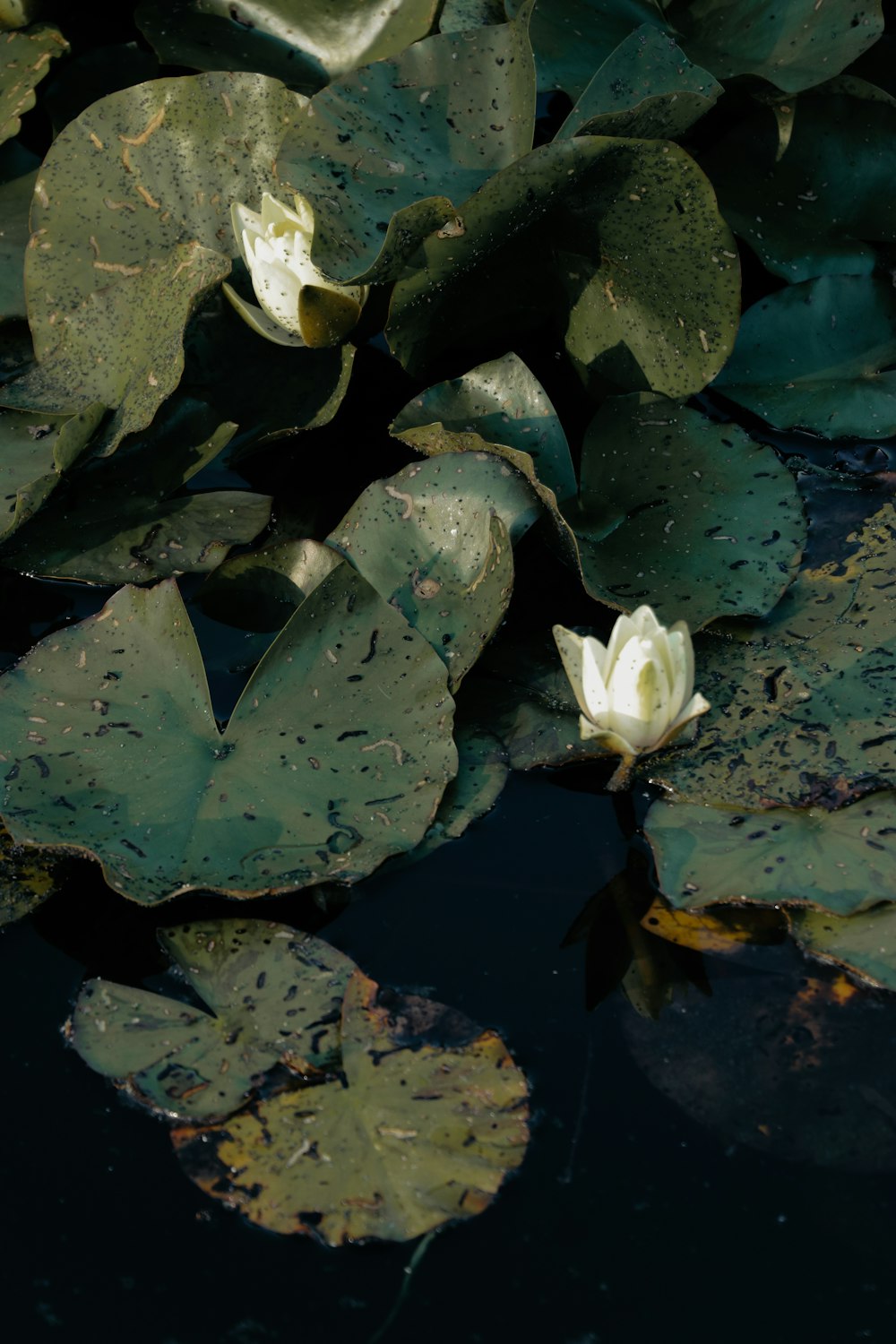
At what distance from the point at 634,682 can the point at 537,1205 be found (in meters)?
0.72

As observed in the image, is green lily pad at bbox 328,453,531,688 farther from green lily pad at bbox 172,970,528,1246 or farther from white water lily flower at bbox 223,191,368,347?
green lily pad at bbox 172,970,528,1246

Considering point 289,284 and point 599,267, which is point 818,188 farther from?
point 289,284

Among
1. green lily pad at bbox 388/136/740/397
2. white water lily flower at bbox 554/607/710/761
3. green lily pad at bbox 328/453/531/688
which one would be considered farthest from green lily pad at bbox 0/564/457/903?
green lily pad at bbox 388/136/740/397

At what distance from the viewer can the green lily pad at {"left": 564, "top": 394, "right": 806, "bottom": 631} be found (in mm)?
2160

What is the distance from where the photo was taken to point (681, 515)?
2.27m

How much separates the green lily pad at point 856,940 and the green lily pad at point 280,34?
2164 mm

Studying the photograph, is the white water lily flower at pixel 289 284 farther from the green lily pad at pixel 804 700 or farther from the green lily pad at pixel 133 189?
the green lily pad at pixel 804 700

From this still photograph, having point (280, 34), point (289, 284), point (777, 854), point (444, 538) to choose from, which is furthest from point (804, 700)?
point (280, 34)

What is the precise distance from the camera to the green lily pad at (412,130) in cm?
239

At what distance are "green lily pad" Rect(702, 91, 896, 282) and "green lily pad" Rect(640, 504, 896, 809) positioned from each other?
848mm

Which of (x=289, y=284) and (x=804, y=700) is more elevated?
(x=289, y=284)

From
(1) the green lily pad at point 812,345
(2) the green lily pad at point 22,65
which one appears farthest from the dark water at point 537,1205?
(2) the green lily pad at point 22,65

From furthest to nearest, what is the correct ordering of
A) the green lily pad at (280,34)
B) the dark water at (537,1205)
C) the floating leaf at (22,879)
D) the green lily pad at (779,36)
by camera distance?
the green lily pad at (280,34)
the green lily pad at (779,36)
the floating leaf at (22,879)
the dark water at (537,1205)

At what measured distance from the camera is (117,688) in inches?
81.0
